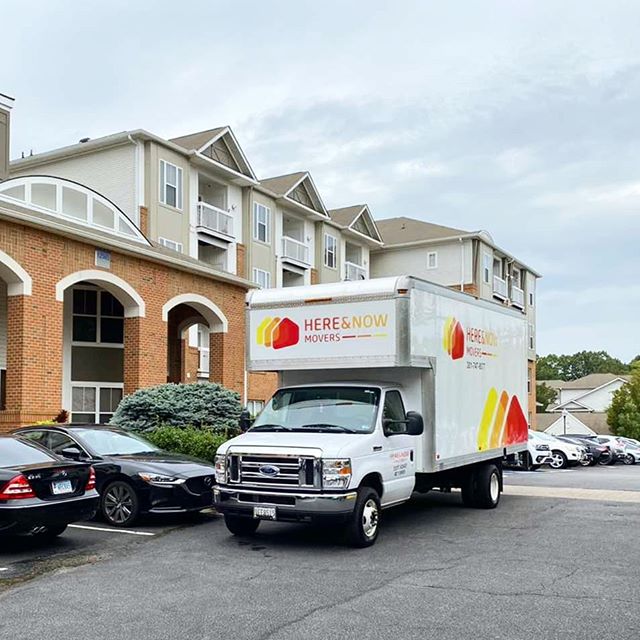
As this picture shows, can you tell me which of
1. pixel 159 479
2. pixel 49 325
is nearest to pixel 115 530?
pixel 159 479

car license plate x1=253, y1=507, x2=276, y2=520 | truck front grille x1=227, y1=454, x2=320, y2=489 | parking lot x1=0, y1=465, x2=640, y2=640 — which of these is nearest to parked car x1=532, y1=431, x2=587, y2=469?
parking lot x1=0, y1=465, x2=640, y2=640

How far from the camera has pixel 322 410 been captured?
10.9m

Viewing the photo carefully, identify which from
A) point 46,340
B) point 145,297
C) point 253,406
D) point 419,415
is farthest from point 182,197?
point 419,415

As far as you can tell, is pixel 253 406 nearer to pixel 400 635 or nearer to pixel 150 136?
pixel 150 136

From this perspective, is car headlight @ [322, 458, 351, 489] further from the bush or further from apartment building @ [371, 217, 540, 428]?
apartment building @ [371, 217, 540, 428]

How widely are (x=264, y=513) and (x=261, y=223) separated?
28.1m

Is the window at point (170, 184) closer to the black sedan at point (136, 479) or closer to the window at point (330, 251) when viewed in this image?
the window at point (330, 251)

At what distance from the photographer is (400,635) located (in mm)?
6344

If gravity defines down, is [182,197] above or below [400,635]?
above

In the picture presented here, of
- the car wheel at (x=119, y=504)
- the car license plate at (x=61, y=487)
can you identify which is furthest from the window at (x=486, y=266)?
the car license plate at (x=61, y=487)

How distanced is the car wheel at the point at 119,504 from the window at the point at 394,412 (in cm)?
365

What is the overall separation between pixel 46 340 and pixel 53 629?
473 inches

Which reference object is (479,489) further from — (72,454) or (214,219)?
(214,219)

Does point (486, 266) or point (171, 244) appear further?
point (486, 266)
